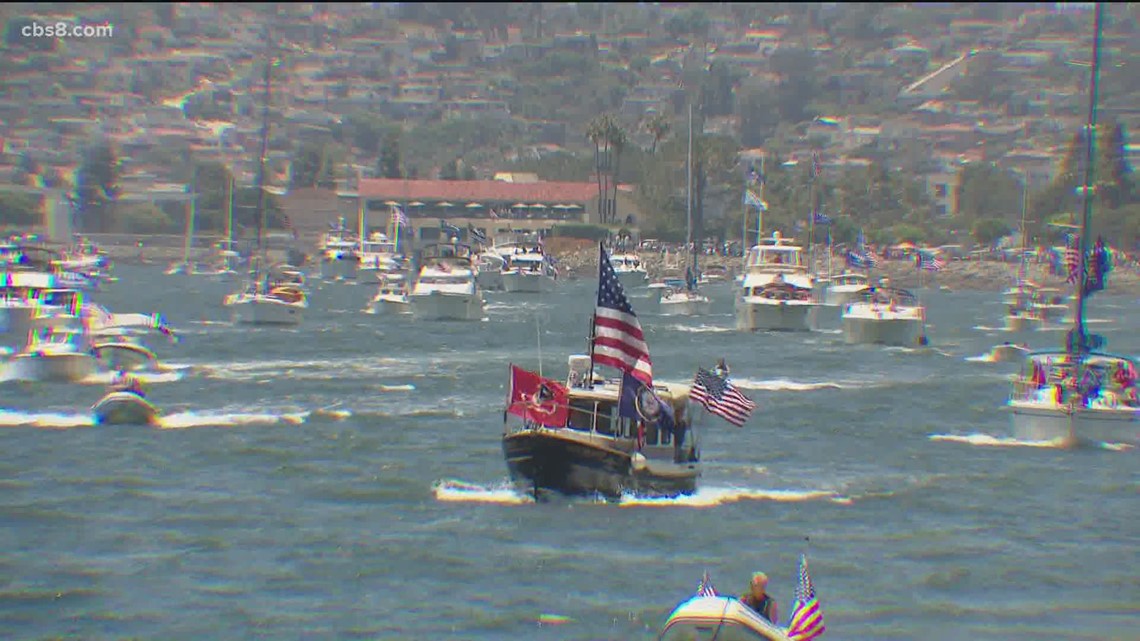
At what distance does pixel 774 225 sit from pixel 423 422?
466ft

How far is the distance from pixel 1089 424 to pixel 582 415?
47.3ft

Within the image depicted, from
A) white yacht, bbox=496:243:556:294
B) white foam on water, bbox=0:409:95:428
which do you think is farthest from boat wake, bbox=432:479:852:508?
white yacht, bbox=496:243:556:294

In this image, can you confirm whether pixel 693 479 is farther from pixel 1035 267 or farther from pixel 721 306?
pixel 1035 267

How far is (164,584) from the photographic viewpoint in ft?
95.7

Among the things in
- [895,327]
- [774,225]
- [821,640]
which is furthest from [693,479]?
[774,225]

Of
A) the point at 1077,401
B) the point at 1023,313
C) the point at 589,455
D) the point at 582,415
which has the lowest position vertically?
the point at 1023,313

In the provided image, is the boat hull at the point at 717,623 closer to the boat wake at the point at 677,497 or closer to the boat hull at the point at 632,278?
the boat wake at the point at 677,497

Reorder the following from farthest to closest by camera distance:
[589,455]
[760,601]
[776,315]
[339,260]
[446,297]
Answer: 1. [339,260]
2. [446,297]
3. [776,315]
4. [589,455]
5. [760,601]

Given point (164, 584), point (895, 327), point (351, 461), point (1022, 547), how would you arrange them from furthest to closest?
point (895, 327), point (351, 461), point (1022, 547), point (164, 584)

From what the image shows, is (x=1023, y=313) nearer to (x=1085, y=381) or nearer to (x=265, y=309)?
(x=265, y=309)

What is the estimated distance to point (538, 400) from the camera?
33.2 meters

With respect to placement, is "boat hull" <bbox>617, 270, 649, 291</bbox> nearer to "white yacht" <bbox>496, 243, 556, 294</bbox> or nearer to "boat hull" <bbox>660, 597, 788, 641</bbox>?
"white yacht" <bbox>496, 243, 556, 294</bbox>

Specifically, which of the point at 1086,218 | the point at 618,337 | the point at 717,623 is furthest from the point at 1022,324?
the point at 717,623

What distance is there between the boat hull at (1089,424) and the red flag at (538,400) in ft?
46.6
